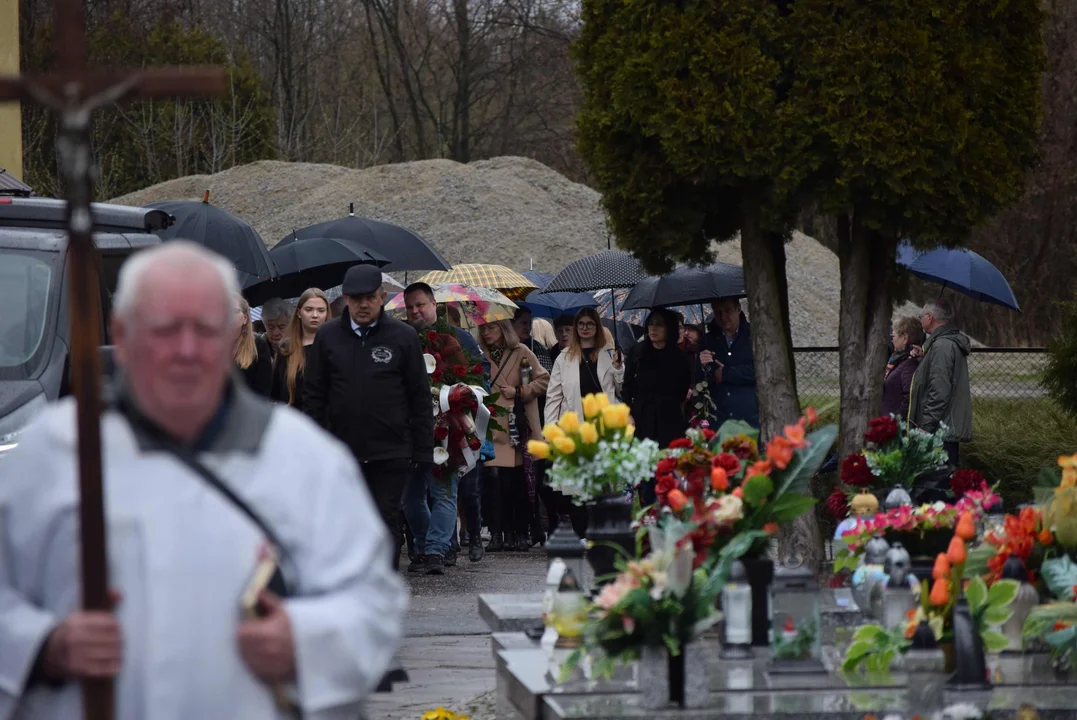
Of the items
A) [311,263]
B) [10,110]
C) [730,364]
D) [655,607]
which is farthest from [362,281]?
[10,110]

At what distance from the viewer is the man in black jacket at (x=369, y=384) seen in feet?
30.3

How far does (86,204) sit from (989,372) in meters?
16.2

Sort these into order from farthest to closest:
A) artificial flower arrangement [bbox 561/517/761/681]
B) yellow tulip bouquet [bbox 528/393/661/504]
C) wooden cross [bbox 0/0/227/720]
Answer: yellow tulip bouquet [bbox 528/393/661/504], artificial flower arrangement [bbox 561/517/761/681], wooden cross [bbox 0/0/227/720]

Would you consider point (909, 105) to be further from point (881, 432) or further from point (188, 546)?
point (188, 546)

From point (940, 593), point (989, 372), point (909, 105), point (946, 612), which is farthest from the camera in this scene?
point (989, 372)

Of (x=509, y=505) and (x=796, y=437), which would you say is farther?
(x=509, y=505)

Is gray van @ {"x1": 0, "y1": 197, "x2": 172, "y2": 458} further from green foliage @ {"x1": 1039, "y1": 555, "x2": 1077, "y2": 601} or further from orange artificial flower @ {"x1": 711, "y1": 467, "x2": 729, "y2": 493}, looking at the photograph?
green foliage @ {"x1": 1039, "y1": 555, "x2": 1077, "y2": 601}

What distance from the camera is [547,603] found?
580cm

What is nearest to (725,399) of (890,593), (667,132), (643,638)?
(667,132)

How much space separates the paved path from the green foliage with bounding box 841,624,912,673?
1953 millimetres

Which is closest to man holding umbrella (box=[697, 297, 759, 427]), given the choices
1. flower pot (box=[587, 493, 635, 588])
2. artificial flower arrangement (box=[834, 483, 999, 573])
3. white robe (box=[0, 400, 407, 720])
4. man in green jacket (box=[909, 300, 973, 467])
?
man in green jacket (box=[909, 300, 973, 467])

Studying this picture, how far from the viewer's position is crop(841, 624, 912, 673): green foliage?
209 inches

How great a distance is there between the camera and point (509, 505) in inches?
516

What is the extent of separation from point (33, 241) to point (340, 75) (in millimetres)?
40055
